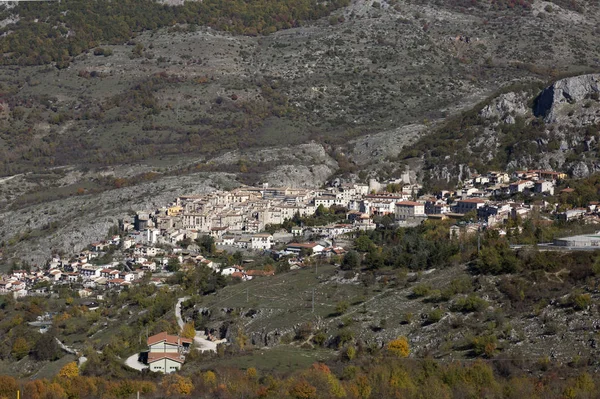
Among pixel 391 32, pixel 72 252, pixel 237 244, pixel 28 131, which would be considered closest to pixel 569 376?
pixel 237 244

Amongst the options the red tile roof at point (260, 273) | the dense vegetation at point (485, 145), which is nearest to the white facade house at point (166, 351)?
the red tile roof at point (260, 273)

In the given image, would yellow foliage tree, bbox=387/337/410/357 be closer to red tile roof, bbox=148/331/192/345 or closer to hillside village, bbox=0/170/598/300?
red tile roof, bbox=148/331/192/345

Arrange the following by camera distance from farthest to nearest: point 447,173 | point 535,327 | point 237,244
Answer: point 447,173
point 237,244
point 535,327

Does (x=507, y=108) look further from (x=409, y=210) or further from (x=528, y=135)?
(x=409, y=210)

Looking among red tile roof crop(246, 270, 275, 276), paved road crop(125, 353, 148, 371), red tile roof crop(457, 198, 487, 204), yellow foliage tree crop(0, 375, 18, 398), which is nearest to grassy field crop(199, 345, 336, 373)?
paved road crop(125, 353, 148, 371)

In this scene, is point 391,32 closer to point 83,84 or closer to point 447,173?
point 83,84

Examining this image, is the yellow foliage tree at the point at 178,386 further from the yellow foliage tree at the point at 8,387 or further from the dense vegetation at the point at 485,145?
the dense vegetation at the point at 485,145

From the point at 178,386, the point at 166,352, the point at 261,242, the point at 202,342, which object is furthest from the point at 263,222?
the point at 178,386

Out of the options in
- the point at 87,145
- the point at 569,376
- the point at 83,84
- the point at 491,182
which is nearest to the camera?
the point at 569,376
